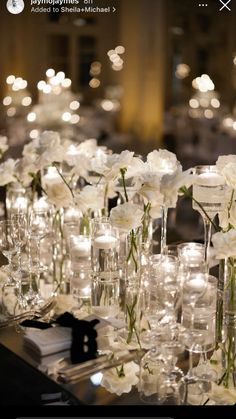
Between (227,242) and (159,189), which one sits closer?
(227,242)

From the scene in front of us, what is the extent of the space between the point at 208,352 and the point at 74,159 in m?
1.00

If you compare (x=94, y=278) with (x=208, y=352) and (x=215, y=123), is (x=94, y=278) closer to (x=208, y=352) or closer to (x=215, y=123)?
(x=208, y=352)

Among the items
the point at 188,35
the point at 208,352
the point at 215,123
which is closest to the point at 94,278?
the point at 208,352

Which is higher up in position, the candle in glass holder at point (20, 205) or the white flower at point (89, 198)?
the white flower at point (89, 198)

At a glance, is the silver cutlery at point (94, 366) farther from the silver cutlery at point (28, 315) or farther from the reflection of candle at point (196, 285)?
the silver cutlery at point (28, 315)

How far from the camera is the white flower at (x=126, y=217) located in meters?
1.82

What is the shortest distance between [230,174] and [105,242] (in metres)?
0.47

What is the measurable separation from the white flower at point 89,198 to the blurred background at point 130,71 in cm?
453

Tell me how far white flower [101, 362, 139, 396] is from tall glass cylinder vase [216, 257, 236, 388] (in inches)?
9.0

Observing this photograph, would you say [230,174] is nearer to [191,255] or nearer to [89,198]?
[191,255]

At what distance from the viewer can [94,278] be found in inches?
82.1

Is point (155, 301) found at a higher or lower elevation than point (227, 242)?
lower

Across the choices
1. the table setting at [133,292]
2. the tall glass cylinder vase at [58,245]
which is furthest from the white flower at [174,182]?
the tall glass cylinder vase at [58,245]

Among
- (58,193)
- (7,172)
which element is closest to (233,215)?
(58,193)
